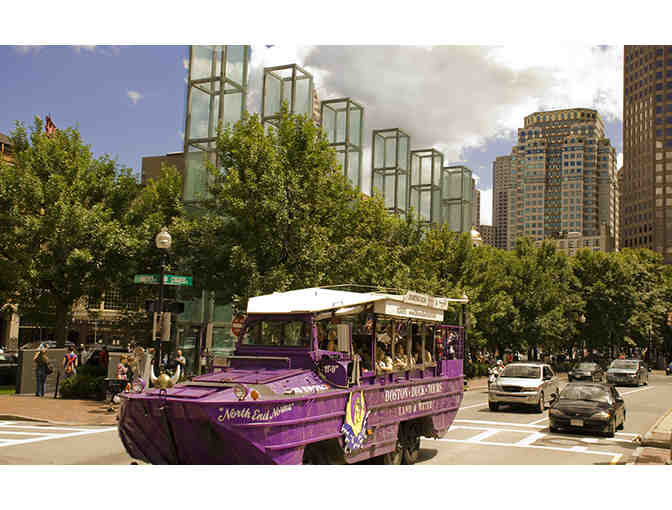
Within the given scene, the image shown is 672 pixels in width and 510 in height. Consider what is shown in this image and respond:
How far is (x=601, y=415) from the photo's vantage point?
16.6 metres

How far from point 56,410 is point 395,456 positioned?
12.5m

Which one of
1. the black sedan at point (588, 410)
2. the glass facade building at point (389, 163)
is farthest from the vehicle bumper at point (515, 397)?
the glass facade building at point (389, 163)

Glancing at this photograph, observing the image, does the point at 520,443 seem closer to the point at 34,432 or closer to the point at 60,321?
the point at 34,432

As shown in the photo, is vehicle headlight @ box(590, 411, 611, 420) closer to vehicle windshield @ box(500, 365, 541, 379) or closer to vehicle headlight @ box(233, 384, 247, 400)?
vehicle windshield @ box(500, 365, 541, 379)

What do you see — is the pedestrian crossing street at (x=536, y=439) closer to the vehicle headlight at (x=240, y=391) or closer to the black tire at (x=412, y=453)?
the black tire at (x=412, y=453)

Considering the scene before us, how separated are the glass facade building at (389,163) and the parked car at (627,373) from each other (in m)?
17.0

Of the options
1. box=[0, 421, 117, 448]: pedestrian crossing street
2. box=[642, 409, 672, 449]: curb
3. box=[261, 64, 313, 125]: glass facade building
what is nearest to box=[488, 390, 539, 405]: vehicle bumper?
box=[642, 409, 672, 449]: curb

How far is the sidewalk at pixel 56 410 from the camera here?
17.6 meters

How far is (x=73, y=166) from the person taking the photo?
2542 cm

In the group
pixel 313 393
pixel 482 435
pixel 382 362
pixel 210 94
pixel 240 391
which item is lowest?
pixel 482 435

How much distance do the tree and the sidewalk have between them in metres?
4.42

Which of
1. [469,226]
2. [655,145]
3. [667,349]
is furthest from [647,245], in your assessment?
[469,226]

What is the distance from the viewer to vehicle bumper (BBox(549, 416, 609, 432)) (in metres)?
16.6

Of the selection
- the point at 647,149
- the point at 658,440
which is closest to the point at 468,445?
the point at 658,440
